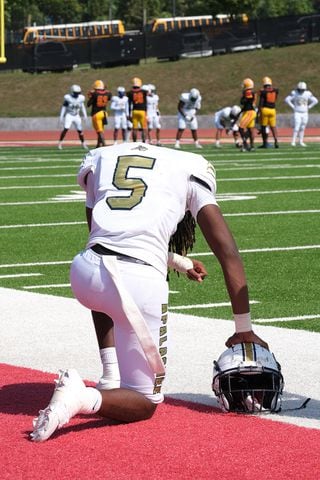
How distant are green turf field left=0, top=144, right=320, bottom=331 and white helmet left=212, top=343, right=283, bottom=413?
2.45 metres

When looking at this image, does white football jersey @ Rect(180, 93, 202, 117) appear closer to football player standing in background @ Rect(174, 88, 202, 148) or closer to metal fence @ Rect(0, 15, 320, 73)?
football player standing in background @ Rect(174, 88, 202, 148)

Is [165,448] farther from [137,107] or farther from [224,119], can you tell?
[224,119]

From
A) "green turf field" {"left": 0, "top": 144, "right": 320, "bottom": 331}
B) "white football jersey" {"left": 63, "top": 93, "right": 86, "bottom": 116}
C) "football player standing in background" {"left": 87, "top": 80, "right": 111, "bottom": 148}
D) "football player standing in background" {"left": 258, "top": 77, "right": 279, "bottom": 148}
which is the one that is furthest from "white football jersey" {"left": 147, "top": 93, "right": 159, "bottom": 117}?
"green turf field" {"left": 0, "top": 144, "right": 320, "bottom": 331}

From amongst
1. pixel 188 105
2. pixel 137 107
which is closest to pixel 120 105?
pixel 137 107

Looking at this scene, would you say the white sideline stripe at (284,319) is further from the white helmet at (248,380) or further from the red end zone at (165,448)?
the white helmet at (248,380)

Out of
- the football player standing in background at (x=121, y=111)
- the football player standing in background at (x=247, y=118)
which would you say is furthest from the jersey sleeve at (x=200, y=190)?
the football player standing in background at (x=121, y=111)

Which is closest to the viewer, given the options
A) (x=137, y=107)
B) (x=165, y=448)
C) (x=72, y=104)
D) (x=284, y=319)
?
(x=165, y=448)

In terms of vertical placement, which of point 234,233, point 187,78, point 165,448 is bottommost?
point 187,78

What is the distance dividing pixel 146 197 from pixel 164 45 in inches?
2066

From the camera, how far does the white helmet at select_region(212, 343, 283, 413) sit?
5.55m

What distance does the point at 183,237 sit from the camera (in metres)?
5.81

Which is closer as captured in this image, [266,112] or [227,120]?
[266,112]

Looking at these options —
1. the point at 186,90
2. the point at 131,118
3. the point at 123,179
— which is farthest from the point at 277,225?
the point at 186,90

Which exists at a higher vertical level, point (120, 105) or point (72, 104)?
point (72, 104)
